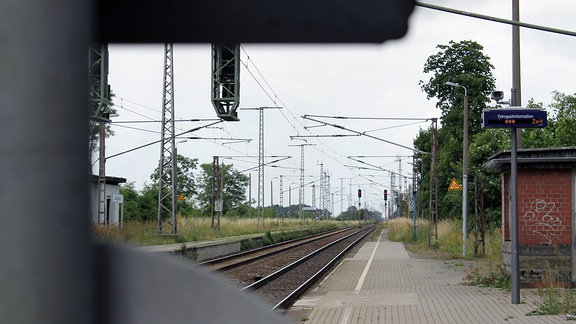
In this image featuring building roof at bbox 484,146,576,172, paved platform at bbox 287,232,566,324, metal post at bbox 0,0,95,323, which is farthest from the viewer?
building roof at bbox 484,146,576,172

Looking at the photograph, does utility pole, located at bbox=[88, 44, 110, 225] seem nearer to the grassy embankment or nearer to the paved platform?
the paved platform

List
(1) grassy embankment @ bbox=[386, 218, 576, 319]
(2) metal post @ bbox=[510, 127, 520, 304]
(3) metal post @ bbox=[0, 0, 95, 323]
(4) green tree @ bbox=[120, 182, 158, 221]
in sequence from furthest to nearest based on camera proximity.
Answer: (4) green tree @ bbox=[120, 182, 158, 221] < (2) metal post @ bbox=[510, 127, 520, 304] < (1) grassy embankment @ bbox=[386, 218, 576, 319] < (3) metal post @ bbox=[0, 0, 95, 323]

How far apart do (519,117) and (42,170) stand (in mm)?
12718

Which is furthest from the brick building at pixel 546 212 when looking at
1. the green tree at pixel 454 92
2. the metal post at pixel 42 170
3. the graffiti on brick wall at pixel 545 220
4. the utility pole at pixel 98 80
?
the green tree at pixel 454 92

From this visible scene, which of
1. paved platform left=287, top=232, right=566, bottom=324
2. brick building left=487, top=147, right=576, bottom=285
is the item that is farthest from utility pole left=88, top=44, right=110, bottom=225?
brick building left=487, top=147, right=576, bottom=285

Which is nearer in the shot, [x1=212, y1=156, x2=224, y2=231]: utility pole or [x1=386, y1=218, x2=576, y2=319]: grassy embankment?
[x1=386, y1=218, x2=576, y2=319]: grassy embankment

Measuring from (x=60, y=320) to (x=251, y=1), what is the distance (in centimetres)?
55

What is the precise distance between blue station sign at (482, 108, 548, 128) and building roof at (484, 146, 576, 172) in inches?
88.2

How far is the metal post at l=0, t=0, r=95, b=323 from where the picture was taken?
3.21ft

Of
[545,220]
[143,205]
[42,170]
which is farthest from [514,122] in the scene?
[143,205]

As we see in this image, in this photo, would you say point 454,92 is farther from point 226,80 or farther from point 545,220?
point 226,80

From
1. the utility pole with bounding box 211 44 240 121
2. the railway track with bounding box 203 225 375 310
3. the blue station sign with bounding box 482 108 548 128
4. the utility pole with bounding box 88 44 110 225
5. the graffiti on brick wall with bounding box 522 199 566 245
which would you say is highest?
the blue station sign with bounding box 482 108 548 128

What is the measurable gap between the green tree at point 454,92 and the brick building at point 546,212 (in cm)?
2238

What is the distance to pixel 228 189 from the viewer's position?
69188mm
